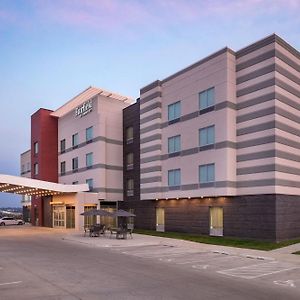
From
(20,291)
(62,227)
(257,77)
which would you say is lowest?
(62,227)

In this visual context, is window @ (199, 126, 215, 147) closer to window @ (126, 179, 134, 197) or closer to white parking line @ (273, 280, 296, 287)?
window @ (126, 179, 134, 197)

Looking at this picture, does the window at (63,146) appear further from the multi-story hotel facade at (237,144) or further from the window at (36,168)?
the multi-story hotel facade at (237,144)

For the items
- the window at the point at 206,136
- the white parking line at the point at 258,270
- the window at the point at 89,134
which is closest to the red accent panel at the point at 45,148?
the window at the point at 89,134

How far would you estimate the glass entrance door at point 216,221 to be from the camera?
3497 cm

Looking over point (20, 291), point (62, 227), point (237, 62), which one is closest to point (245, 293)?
point (20, 291)

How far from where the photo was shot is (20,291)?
12.4 m

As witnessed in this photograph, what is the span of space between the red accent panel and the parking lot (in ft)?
114

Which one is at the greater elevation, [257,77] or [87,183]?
[257,77]

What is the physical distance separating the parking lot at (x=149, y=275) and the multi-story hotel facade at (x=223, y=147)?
760cm

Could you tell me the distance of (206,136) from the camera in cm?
3591

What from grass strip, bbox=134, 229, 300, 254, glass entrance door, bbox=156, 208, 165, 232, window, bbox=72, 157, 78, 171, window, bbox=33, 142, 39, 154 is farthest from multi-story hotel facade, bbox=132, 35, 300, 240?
window, bbox=33, 142, 39, 154

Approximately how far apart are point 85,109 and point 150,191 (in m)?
16.5

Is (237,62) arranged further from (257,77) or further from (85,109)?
(85,109)

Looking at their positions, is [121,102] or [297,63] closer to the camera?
[297,63]
